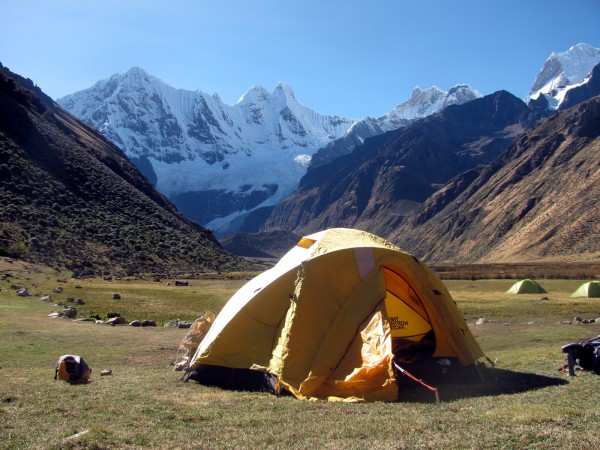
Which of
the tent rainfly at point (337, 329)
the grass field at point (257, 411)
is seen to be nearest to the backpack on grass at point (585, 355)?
the grass field at point (257, 411)

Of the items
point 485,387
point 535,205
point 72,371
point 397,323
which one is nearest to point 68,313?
point 72,371

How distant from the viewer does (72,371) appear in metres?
13.9

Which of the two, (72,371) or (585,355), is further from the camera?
(585,355)

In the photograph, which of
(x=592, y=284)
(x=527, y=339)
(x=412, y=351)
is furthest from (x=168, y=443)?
(x=592, y=284)

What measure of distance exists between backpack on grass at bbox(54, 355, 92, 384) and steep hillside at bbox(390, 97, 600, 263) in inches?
4188

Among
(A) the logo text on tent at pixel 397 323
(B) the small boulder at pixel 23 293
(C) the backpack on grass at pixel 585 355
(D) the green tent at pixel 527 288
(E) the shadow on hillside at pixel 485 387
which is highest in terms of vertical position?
(A) the logo text on tent at pixel 397 323

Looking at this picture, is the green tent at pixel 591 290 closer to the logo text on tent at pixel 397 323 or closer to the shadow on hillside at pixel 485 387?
the logo text on tent at pixel 397 323

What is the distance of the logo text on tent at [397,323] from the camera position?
54.6ft

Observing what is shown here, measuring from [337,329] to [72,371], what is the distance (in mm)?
6722

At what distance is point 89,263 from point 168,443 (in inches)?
2488

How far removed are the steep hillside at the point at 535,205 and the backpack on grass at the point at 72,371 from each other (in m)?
106

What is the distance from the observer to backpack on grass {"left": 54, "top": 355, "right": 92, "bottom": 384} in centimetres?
1385

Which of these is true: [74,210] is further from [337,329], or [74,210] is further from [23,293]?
[337,329]

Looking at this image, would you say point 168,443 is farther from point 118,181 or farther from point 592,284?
point 118,181
